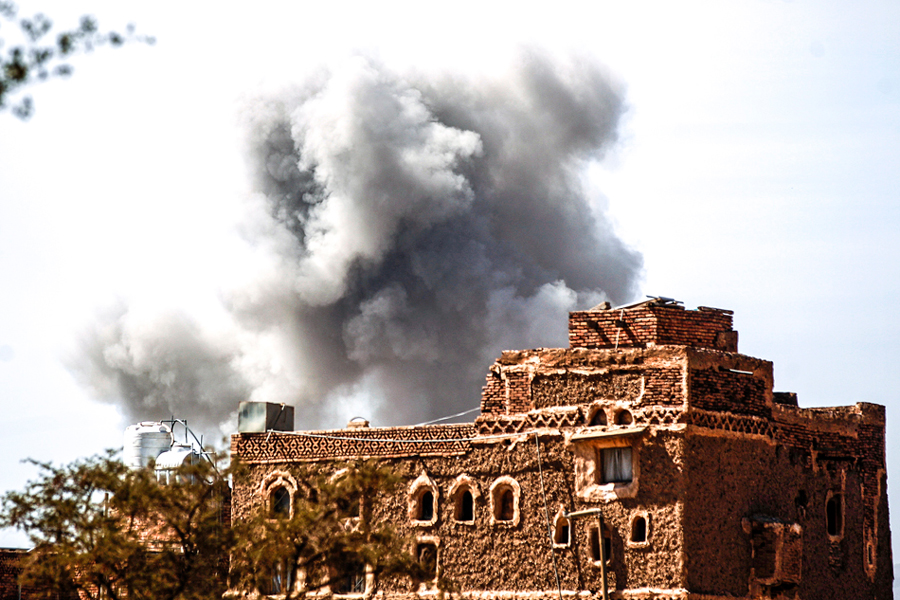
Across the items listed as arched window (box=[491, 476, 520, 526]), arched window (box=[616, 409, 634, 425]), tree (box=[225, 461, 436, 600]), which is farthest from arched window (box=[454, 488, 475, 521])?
tree (box=[225, 461, 436, 600])

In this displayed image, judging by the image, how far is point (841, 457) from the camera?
37.5 metres

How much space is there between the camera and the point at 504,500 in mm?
35469

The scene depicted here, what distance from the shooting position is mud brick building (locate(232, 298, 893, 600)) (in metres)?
33.1

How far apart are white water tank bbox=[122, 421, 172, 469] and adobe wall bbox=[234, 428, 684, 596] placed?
11663 millimetres

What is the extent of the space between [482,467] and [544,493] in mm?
1916

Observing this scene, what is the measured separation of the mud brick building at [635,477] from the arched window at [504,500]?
0.12 feet

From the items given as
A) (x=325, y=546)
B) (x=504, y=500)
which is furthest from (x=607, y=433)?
(x=325, y=546)

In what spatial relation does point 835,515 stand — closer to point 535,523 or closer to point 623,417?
point 623,417

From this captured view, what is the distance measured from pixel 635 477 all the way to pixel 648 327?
3.85 m

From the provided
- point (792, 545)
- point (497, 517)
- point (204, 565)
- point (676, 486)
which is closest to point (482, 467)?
point (497, 517)

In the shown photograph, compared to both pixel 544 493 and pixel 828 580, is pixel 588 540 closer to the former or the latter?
pixel 544 493

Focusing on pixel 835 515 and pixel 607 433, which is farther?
pixel 835 515

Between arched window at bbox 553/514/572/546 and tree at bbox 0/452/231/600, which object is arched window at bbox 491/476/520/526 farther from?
tree at bbox 0/452/231/600

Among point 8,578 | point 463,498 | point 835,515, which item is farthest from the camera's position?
point 8,578
